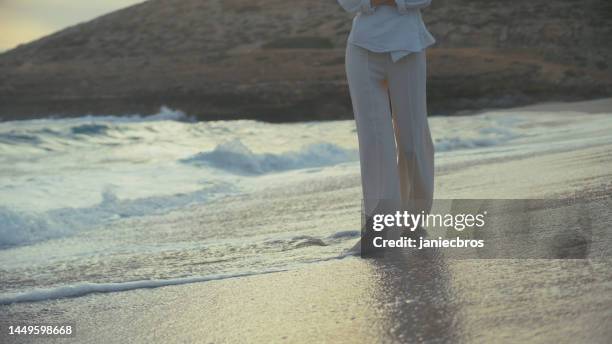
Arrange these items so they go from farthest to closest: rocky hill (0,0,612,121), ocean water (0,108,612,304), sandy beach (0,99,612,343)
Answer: rocky hill (0,0,612,121)
ocean water (0,108,612,304)
sandy beach (0,99,612,343)

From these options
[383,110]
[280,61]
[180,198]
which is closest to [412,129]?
[383,110]

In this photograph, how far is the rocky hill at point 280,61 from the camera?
23.4 meters

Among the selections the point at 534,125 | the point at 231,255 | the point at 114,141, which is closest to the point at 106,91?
the point at 114,141

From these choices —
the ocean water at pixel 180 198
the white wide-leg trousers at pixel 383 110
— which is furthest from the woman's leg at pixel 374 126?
the ocean water at pixel 180 198

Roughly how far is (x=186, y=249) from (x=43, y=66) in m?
26.6

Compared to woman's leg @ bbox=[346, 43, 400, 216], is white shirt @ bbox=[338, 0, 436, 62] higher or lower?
higher

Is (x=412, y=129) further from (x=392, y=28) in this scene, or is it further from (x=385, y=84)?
(x=392, y=28)

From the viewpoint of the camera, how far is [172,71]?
27.1 meters

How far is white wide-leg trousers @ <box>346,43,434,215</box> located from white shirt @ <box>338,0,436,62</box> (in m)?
0.06

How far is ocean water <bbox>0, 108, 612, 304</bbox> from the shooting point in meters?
4.37

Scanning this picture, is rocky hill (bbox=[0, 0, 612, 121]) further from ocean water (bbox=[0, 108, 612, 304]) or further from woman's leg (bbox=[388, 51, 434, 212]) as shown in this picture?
woman's leg (bbox=[388, 51, 434, 212])

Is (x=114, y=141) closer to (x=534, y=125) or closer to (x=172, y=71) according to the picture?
(x=534, y=125)

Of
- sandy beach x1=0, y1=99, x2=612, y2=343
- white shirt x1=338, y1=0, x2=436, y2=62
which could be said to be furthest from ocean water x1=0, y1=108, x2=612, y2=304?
white shirt x1=338, y1=0, x2=436, y2=62

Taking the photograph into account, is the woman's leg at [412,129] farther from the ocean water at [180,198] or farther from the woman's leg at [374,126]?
the ocean water at [180,198]
